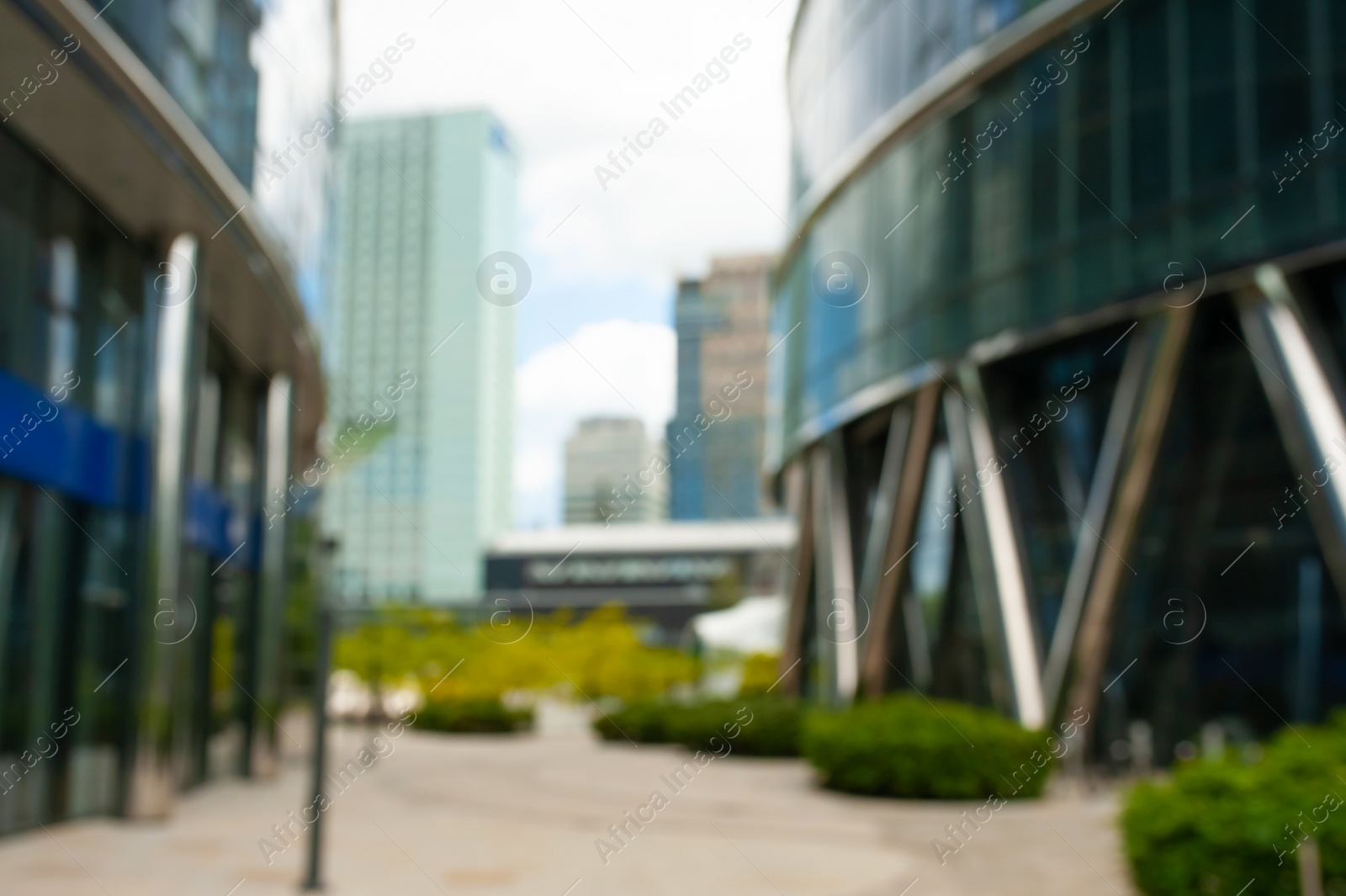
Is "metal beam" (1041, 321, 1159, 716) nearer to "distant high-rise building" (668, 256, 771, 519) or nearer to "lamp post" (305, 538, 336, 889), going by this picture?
"distant high-rise building" (668, 256, 771, 519)

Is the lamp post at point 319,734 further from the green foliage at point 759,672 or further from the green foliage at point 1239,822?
the green foliage at point 759,672

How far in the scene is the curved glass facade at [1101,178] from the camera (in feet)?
60.2

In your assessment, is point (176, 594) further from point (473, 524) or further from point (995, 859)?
point (473, 524)

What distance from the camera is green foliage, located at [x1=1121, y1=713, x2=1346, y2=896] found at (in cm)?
882

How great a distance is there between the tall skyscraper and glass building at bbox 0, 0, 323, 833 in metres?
17.0

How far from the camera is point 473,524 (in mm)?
81562

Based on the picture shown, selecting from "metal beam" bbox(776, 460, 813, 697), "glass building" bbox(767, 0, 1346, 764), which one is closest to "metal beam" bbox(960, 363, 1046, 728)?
"glass building" bbox(767, 0, 1346, 764)

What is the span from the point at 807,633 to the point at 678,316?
35.1ft

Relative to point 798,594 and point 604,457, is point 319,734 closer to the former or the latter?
point 798,594

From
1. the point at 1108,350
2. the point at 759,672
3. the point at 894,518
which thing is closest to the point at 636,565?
the point at 759,672

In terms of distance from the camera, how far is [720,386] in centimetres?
3494

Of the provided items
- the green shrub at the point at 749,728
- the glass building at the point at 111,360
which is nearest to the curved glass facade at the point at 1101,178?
the green shrub at the point at 749,728

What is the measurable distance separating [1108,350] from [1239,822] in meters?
15.6

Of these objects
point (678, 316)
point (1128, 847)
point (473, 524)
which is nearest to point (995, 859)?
point (1128, 847)
